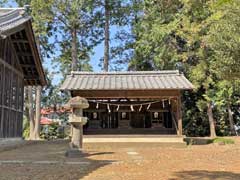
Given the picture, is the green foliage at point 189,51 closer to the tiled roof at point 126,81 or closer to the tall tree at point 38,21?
the tiled roof at point 126,81

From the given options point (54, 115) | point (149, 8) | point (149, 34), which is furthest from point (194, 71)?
point (54, 115)

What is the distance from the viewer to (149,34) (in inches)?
896

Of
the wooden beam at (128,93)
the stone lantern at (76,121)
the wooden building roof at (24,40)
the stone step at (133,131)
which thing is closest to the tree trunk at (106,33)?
the wooden building roof at (24,40)

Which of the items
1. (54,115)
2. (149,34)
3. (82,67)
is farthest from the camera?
(54,115)

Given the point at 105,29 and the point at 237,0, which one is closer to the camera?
the point at 237,0

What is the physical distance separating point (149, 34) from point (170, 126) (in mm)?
7683

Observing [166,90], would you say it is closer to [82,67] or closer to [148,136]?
[148,136]

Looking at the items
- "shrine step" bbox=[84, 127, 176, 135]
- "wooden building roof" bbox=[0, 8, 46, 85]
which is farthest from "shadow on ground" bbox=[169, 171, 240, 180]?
"shrine step" bbox=[84, 127, 176, 135]

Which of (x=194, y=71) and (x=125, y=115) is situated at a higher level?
(x=194, y=71)

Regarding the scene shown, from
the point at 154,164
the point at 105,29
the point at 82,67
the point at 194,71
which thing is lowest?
the point at 154,164

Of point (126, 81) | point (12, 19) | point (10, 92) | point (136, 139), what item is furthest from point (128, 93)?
point (12, 19)

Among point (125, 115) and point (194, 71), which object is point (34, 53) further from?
point (194, 71)

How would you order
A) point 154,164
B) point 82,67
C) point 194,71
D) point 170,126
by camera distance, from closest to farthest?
1. point 154,164
2. point 170,126
3. point 194,71
4. point 82,67

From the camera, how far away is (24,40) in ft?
50.0
